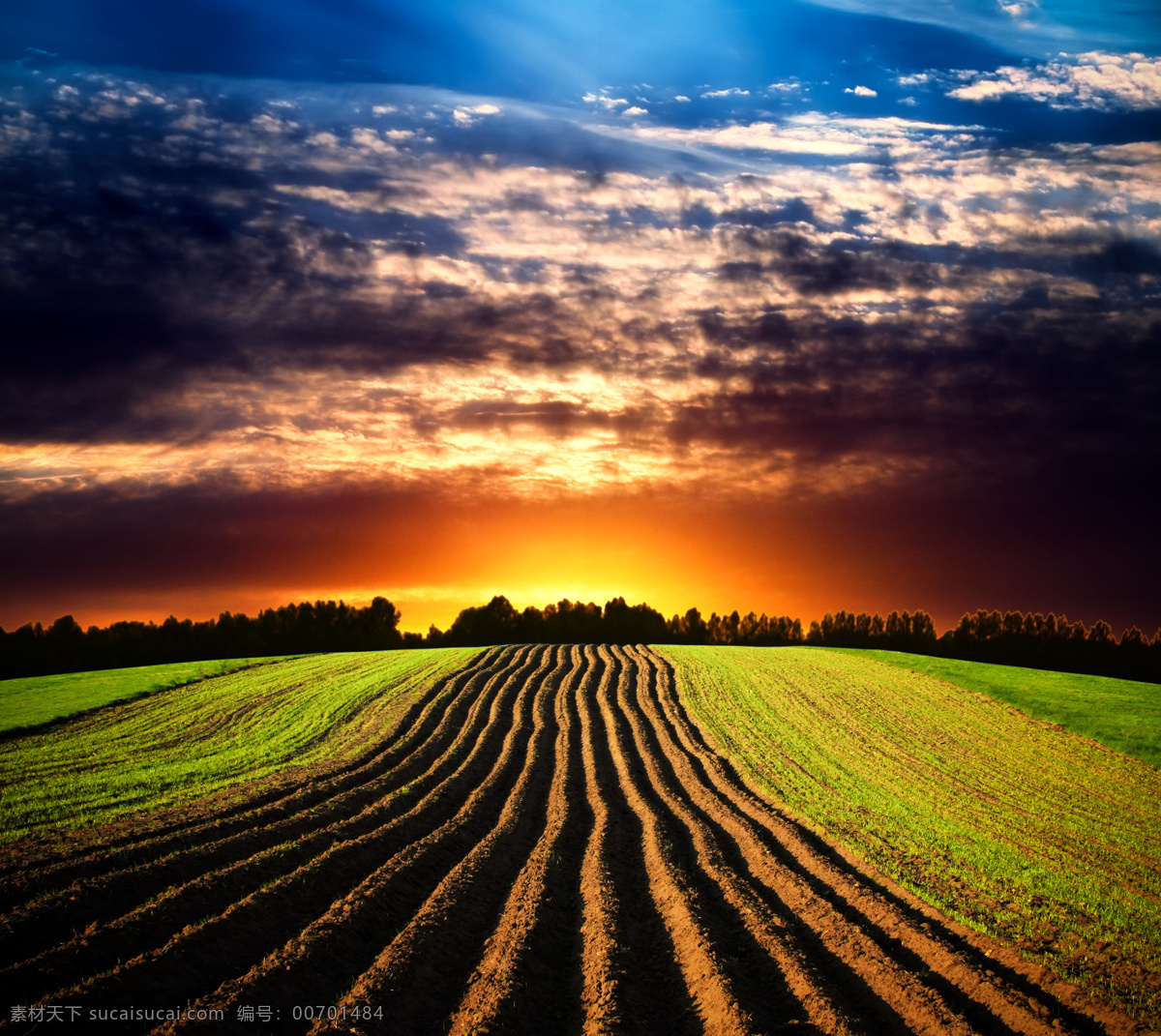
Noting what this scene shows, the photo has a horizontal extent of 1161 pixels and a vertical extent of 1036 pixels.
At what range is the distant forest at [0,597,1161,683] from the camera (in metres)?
66.8

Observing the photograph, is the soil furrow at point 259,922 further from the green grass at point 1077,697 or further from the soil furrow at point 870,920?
the green grass at point 1077,697

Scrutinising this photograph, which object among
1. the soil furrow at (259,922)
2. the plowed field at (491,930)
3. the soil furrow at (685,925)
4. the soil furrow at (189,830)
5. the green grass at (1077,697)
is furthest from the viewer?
the green grass at (1077,697)

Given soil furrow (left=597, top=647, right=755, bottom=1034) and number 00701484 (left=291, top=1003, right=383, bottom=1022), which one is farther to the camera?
soil furrow (left=597, top=647, right=755, bottom=1034)

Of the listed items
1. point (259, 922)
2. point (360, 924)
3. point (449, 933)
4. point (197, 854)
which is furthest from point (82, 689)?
point (449, 933)

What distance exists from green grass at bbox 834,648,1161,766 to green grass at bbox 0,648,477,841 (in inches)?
1099

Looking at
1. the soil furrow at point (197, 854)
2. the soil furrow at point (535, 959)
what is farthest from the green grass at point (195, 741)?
the soil furrow at point (535, 959)

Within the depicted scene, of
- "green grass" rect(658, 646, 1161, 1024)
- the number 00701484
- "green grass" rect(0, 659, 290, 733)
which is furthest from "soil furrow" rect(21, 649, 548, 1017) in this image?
"green grass" rect(0, 659, 290, 733)

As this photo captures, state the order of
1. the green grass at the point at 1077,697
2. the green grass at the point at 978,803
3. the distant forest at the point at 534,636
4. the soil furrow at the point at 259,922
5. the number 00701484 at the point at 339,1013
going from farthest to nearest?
the distant forest at the point at 534,636, the green grass at the point at 1077,697, the green grass at the point at 978,803, the soil furrow at the point at 259,922, the number 00701484 at the point at 339,1013

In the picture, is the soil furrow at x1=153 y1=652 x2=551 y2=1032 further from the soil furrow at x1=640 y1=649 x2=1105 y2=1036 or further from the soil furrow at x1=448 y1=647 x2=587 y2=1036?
the soil furrow at x1=640 y1=649 x2=1105 y2=1036

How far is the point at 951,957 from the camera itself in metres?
9.59

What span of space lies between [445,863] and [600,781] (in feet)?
23.5

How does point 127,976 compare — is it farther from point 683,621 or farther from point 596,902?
point 683,621

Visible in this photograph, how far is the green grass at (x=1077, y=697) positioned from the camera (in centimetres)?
2633

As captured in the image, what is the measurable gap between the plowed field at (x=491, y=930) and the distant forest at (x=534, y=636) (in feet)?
207
